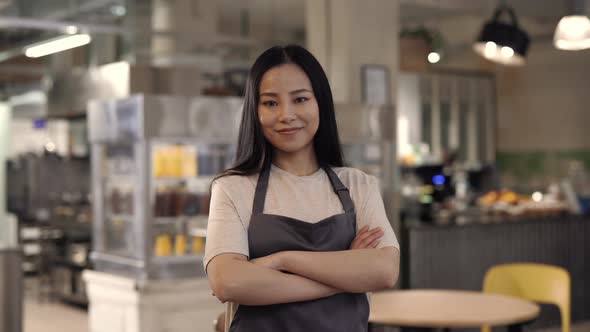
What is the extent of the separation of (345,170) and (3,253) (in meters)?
3.86

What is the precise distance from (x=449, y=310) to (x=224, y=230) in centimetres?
211

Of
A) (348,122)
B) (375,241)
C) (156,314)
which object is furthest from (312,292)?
(348,122)

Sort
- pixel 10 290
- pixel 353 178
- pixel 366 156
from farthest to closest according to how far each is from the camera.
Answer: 1. pixel 366 156
2. pixel 10 290
3. pixel 353 178

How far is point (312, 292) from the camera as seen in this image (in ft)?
6.02

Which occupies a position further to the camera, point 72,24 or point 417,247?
point 72,24

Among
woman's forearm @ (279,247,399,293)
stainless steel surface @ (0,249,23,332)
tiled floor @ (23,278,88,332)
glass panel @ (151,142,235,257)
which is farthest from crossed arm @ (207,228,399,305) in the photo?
tiled floor @ (23,278,88,332)

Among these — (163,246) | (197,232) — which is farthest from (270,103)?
(197,232)

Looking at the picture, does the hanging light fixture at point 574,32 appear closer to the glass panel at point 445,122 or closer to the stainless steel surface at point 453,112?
the stainless steel surface at point 453,112

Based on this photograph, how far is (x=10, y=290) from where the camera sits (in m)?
5.37

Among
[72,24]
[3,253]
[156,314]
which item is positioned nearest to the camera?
[3,253]

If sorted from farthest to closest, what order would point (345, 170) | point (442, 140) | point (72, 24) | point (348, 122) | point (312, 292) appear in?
1. point (442, 140)
2. point (72, 24)
3. point (348, 122)
4. point (345, 170)
5. point (312, 292)

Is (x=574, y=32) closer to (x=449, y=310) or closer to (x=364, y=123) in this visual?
(x=364, y=123)

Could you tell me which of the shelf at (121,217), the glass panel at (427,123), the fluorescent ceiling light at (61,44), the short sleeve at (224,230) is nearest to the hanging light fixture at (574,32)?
the shelf at (121,217)

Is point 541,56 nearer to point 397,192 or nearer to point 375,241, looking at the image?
point 397,192
